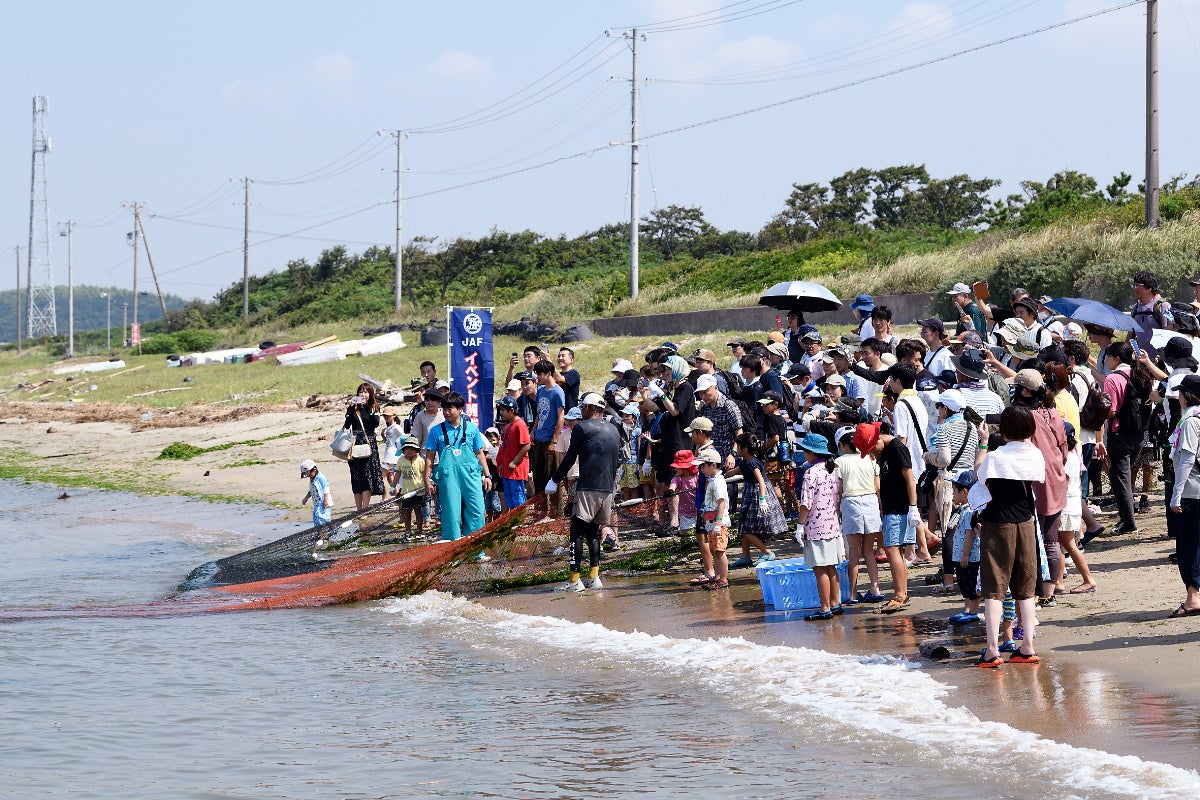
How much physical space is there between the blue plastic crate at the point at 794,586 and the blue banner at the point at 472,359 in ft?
23.1

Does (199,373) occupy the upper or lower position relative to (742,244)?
lower

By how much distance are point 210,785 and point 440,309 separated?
4983 cm

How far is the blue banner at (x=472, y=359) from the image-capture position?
53.6ft

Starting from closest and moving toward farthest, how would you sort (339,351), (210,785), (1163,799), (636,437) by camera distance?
(1163,799)
(210,785)
(636,437)
(339,351)

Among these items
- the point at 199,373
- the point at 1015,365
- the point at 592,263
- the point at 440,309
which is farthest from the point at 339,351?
the point at 1015,365

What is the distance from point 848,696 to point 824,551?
1.76 m

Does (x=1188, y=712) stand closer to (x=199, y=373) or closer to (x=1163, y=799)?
(x=1163, y=799)

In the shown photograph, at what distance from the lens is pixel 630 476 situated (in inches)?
522

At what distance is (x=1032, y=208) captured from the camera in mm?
36844

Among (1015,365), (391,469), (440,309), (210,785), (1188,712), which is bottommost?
(210,785)

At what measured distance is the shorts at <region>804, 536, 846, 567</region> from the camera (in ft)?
30.6

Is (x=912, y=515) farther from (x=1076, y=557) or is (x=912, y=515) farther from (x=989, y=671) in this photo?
(x=989, y=671)

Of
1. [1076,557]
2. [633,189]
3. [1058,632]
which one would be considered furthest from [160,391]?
[1058,632]

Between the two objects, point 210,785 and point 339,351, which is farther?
point 339,351
